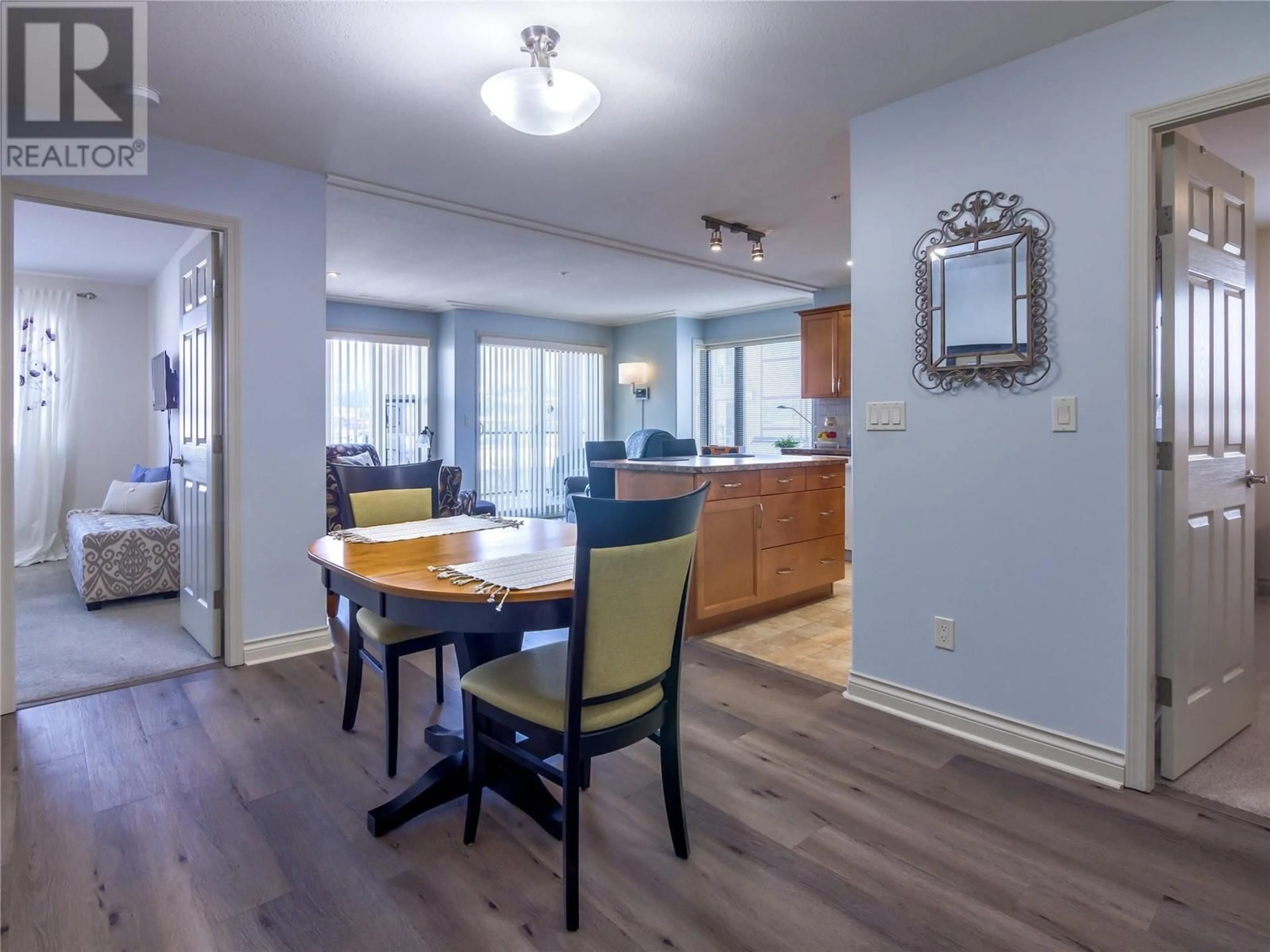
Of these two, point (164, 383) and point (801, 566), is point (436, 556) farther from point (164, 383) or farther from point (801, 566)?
point (164, 383)

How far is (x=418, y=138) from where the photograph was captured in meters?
2.88

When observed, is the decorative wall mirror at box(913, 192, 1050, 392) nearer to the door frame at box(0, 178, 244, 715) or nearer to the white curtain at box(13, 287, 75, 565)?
the door frame at box(0, 178, 244, 715)

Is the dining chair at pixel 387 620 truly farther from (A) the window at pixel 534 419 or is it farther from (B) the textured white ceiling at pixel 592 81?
(A) the window at pixel 534 419

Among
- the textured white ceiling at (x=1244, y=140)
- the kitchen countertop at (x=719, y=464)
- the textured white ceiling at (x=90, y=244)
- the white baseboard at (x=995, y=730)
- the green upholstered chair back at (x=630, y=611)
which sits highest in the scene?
the textured white ceiling at (x=90, y=244)

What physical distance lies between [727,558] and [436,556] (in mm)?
1961

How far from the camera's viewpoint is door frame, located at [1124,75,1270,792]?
6.53ft

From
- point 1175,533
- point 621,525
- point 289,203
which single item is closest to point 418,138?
point 289,203

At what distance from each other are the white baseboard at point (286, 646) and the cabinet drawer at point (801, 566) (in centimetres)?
232

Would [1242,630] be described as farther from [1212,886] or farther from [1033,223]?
[1033,223]

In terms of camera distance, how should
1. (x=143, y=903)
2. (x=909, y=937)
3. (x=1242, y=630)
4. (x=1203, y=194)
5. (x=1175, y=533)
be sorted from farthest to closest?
(x=1242, y=630)
(x=1203, y=194)
(x=1175, y=533)
(x=143, y=903)
(x=909, y=937)

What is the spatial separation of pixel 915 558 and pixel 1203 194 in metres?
1.51

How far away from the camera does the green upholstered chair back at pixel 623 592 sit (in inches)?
56.6

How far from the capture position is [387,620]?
197cm

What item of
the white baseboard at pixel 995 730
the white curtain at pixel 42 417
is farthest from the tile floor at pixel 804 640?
the white curtain at pixel 42 417
